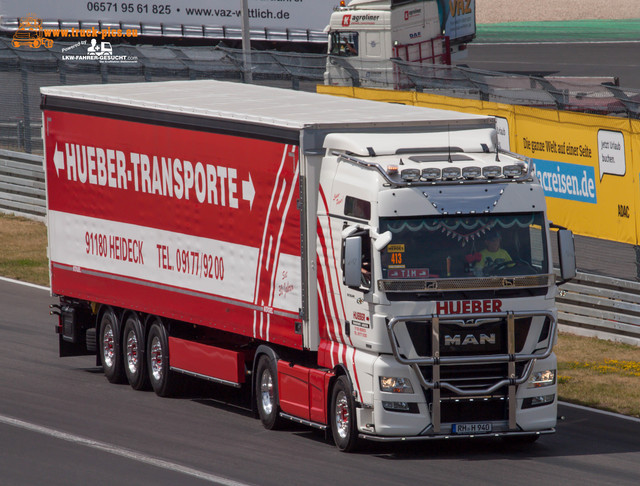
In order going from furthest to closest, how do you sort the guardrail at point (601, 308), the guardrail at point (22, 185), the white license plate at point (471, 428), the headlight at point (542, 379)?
the guardrail at point (22, 185) → the guardrail at point (601, 308) → the headlight at point (542, 379) → the white license plate at point (471, 428)

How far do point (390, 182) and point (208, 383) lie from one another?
5.91m

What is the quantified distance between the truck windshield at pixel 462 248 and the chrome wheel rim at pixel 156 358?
4.97 metres

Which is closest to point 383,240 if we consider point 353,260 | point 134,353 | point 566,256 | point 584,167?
point 353,260

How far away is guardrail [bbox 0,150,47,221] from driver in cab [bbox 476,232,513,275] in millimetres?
18762

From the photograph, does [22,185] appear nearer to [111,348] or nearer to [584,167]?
[111,348]

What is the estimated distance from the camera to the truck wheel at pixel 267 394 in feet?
48.7

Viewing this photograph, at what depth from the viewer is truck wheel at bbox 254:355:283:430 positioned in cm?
1484

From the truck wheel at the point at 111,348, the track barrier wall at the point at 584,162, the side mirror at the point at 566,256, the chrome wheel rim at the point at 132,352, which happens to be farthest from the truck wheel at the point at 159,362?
the track barrier wall at the point at 584,162

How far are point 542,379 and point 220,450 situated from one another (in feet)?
11.6

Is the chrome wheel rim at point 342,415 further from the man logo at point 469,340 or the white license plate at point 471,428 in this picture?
the man logo at point 469,340

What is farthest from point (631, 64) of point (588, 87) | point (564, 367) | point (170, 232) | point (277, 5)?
point (170, 232)

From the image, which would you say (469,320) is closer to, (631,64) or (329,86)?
(329,86)

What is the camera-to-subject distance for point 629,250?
2030 cm

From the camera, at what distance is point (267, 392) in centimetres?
1514
